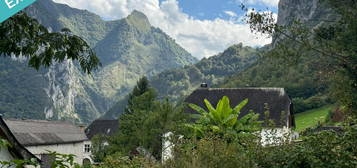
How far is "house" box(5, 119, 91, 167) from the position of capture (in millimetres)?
29000

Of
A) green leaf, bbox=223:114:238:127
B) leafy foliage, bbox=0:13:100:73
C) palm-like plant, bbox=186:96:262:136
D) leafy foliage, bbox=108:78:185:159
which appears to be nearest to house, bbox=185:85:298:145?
leafy foliage, bbox=108:78:185:159

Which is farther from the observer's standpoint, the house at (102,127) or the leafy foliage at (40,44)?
the house at (102,127)

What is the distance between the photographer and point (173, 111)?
86.8 ft

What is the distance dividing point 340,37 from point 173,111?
546 inches

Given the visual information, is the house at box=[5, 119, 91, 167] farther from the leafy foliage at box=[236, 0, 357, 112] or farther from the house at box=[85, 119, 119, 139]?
the house at box=[85, 119, 119, 139]

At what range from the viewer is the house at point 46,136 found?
29.0 m

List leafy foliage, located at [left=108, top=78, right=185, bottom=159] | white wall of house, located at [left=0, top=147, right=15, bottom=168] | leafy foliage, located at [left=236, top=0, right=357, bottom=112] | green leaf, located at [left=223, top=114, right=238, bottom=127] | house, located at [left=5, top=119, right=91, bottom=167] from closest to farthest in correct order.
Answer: white wall of house, located at [left=0, top=147, right=15, bottom=168], leafy foliage, located at [left=236, top=0, right=357, bottom=112], green leaf, located at [left=223, top=114, right=238, bottom=127], leafy foliage, located at [left=108, top=78, right=185, bottom=159], house, located at [left=5, top=119, right=91, bottom=167]

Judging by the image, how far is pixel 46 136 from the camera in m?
32.3

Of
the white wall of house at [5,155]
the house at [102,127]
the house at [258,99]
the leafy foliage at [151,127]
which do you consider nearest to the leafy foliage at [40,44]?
the white wall of house at [5,155]

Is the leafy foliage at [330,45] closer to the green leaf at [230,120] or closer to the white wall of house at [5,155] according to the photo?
the green leaf at [230,120]

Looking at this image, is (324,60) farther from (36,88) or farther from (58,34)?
(36,88)

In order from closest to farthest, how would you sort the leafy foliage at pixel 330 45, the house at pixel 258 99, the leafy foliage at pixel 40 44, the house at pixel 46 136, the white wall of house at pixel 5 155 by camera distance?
the leafy foliage at pixel 40 44 → the white wall of house at pixel 5 155 → the leafy foliage at pixel 330 45 → the house at pixel 46 136 → the house at pixel 258 99

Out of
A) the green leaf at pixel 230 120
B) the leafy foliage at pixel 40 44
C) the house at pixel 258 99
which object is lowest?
the green leaf at pixel 230 120

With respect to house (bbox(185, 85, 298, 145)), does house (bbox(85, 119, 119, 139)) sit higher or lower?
lower
